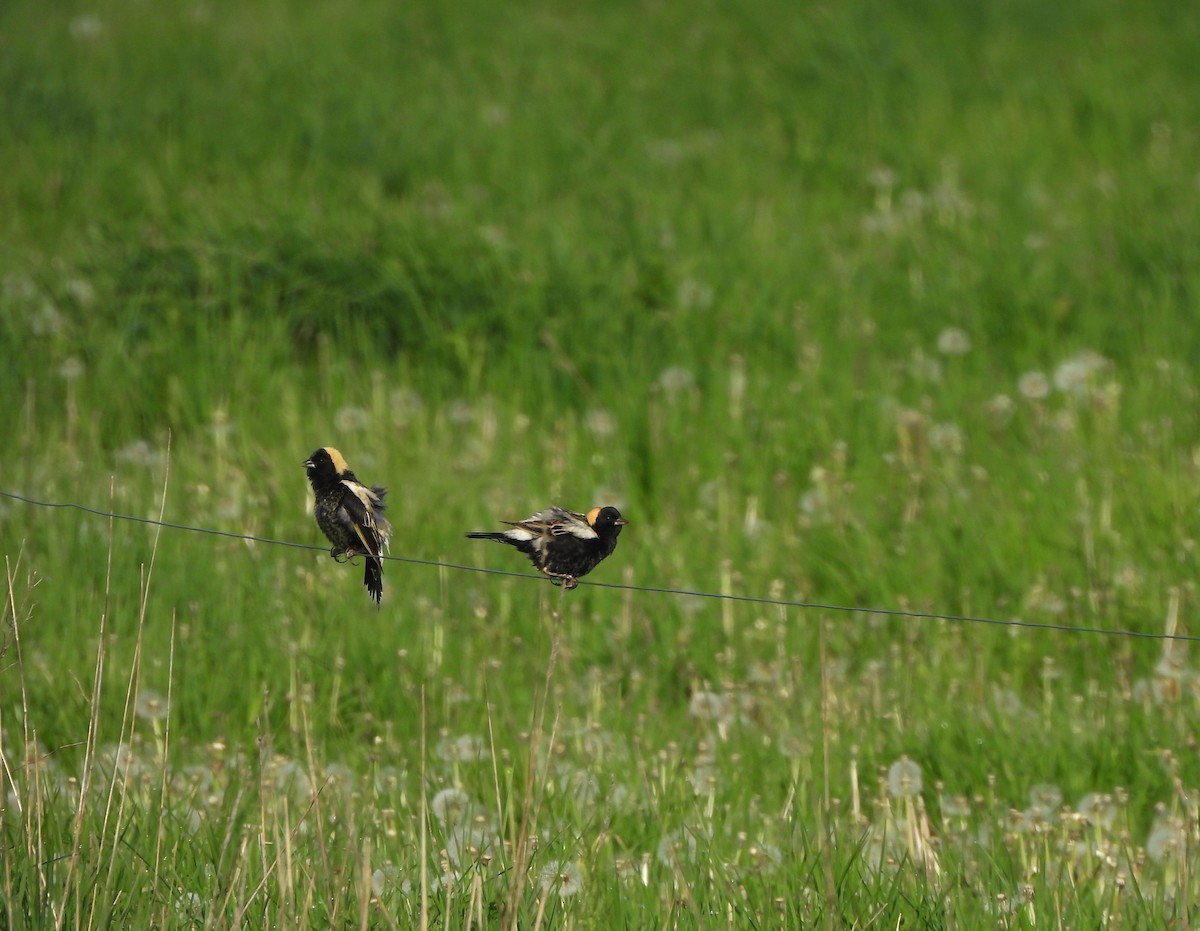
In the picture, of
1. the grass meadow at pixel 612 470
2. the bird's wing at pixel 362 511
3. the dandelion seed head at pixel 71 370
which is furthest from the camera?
the dandelion seed head at pixel 71 370

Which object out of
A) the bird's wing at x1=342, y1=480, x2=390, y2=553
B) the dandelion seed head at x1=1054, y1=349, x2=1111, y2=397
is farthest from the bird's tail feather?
the dandelion seed head at x1=1054, y1=349, x2=1111, y2=397

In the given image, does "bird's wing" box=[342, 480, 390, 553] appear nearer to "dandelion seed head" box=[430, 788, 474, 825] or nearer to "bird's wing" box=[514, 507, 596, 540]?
"bird's wing" box=[514, 507, 596, 540]

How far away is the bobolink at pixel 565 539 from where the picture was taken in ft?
10.3

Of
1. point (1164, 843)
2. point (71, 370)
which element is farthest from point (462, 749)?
point (71, 370)

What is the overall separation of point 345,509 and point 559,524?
45 cm

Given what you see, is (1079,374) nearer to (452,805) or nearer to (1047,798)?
(1047,798)

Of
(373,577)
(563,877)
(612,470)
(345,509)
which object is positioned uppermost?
A: (612,470)

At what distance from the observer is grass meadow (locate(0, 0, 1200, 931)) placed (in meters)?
3.70

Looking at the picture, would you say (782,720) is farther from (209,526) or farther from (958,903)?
(209,526)

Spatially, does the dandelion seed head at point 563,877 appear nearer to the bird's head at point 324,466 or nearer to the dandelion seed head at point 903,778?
the bird's head at point 324,466

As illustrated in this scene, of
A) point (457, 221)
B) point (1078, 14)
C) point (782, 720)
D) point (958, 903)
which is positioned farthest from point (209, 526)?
point (1078, 14)

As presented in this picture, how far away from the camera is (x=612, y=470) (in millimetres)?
6641

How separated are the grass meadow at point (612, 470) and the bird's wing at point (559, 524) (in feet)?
0.39

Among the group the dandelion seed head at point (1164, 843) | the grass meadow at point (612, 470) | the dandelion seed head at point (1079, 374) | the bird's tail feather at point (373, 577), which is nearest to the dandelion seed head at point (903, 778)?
the grass meadow at point (612, 470)
